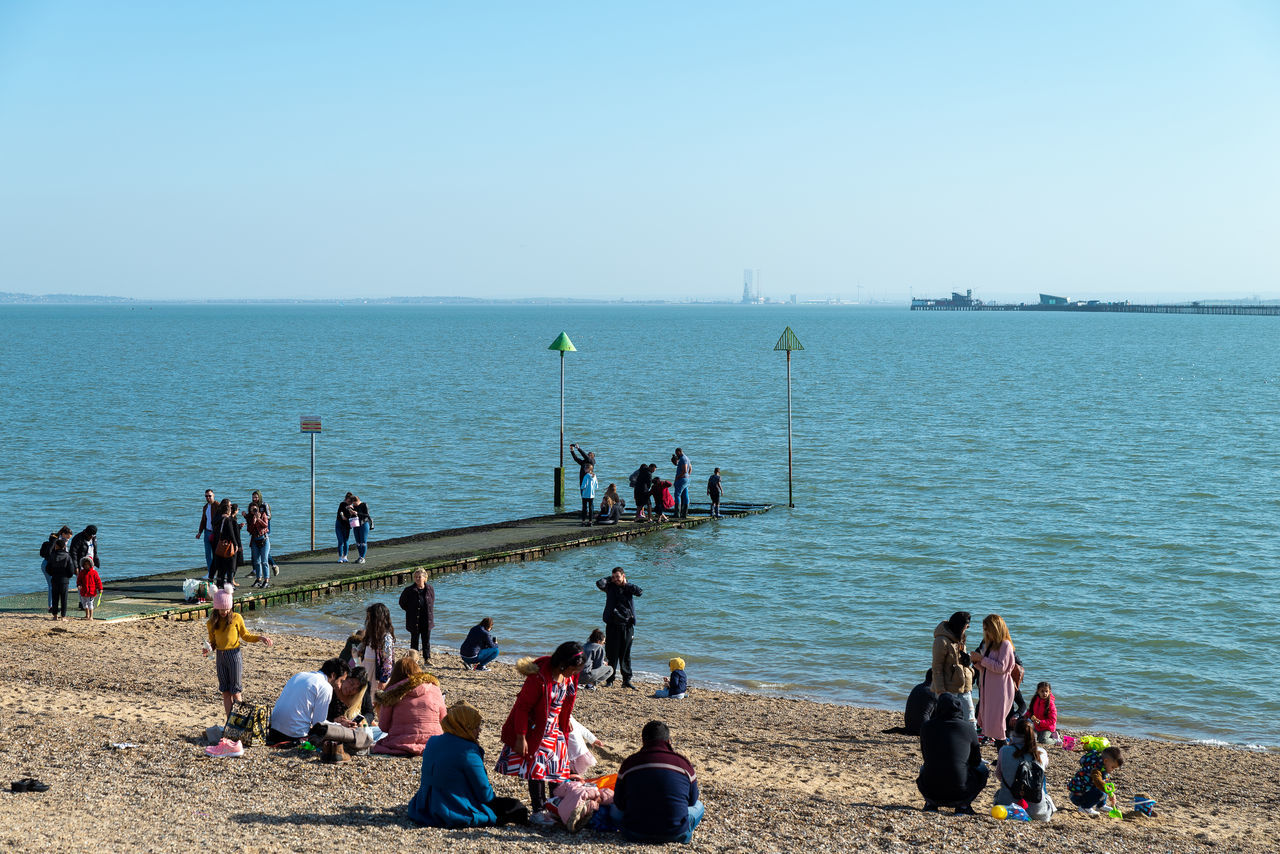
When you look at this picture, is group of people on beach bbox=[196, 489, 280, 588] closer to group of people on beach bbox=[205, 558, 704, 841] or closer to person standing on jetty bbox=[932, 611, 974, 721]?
group of people on beach bbox=[205, 558, 704, 841]

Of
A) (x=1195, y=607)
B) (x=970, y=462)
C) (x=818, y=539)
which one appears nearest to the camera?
(x=1195, y=607)

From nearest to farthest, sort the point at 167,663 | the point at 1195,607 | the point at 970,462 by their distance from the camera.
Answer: the point at 167,663 < the point at 1195,607 < the point at 970,462

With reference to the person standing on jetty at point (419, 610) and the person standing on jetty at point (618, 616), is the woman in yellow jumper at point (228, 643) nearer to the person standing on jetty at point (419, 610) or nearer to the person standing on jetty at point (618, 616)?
the person standing on jetty at point (419, 610)

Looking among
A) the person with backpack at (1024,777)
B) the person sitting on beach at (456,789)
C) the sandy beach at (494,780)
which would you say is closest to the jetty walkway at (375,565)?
the sandy beach at (494,780)

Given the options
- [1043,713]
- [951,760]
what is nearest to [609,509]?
[1043,713]

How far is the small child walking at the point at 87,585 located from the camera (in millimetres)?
18453

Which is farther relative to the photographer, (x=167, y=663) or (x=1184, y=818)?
(x=167, y=663)

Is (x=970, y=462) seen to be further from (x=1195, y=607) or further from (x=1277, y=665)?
(x=1277, y=665)

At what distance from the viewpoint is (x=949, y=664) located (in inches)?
455

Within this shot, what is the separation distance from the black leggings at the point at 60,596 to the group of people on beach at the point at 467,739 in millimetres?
7600

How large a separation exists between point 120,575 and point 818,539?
53.0 feet

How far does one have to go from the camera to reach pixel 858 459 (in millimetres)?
46531

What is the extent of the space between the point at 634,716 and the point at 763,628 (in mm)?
7723

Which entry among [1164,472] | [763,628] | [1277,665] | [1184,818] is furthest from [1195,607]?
[1164,472]
